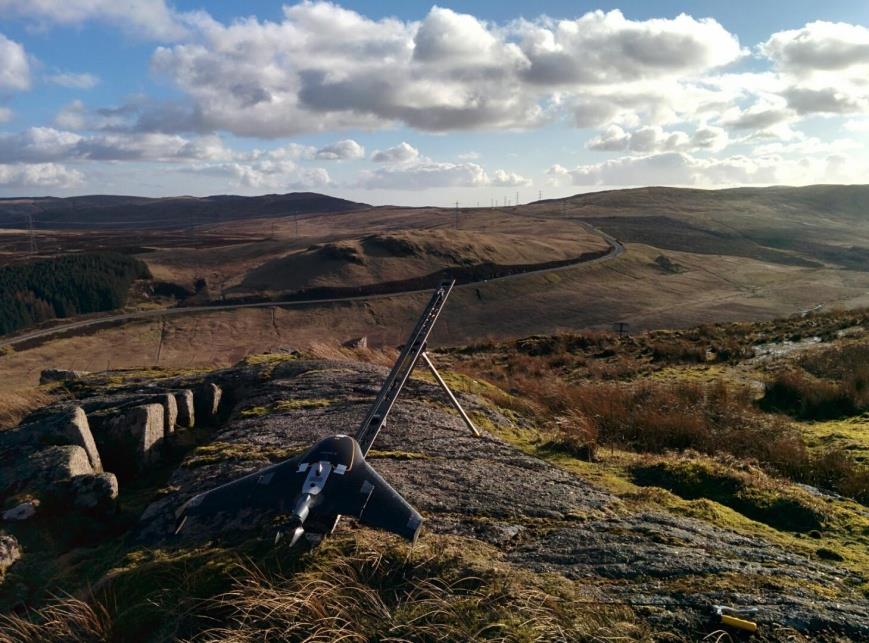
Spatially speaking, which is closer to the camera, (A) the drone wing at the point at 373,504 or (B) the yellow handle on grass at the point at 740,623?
(B) the yellow handle on grass at the point at 740,623

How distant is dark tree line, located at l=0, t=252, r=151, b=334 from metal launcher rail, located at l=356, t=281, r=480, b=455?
48056 mm

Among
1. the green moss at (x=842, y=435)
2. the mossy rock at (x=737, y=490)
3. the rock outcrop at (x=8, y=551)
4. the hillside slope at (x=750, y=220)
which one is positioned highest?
the hillside slope at (x=750, y=220)

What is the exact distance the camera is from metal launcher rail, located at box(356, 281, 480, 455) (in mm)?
6359

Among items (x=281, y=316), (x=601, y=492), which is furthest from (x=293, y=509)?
(x=281, y=316)

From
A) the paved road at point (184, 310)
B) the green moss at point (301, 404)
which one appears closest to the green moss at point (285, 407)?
the green moss at point (301, 404)

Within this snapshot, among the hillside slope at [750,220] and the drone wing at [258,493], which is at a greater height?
the hillside slope at [750,220]

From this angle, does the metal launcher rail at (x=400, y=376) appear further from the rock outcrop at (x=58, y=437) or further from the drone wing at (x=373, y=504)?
the rock outcrop at (x=58, y=437)

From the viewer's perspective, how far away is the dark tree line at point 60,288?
160 feet

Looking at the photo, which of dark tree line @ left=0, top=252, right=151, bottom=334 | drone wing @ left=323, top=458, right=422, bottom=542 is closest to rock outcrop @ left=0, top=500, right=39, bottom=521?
drone wing @ left=323, top=458, right=422, bottom=542

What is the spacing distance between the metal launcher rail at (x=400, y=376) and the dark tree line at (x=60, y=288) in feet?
158

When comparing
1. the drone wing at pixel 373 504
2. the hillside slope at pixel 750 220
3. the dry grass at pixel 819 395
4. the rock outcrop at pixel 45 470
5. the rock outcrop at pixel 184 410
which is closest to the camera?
the drone wing at pixel 373 504

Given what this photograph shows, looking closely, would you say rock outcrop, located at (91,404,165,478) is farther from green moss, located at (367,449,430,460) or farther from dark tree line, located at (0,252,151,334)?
dark tree line, located at (0,252,151,334)

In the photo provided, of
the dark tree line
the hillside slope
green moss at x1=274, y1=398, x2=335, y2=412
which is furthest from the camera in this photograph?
the hillside slope

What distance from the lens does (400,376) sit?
7574 millimetres
